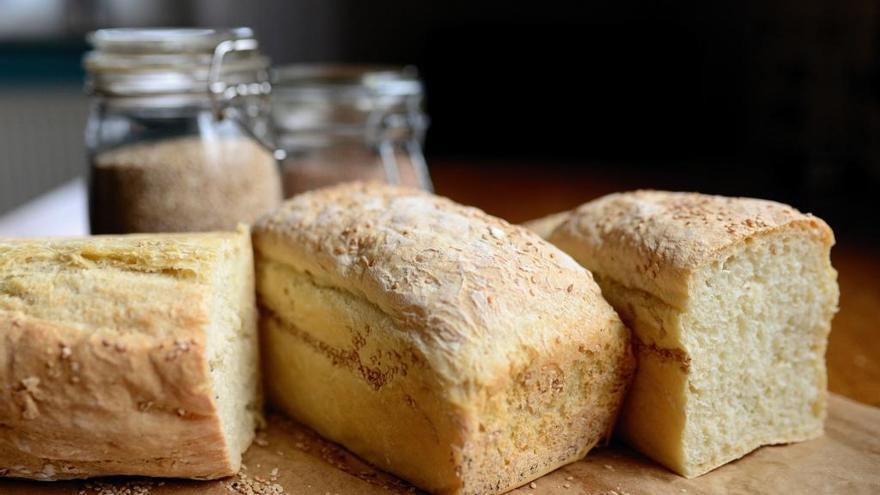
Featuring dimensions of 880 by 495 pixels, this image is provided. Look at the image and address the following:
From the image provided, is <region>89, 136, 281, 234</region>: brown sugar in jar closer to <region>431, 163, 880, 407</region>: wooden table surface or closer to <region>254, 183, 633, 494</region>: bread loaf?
<region>254, 183, 633, 494</region>: bread loaf

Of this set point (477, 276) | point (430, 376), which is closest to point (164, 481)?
point (430, 376)

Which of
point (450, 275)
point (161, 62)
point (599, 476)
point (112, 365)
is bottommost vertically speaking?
point (599, 476)

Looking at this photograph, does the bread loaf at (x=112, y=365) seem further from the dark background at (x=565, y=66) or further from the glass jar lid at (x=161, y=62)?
the dark background at (x=565, y=66)

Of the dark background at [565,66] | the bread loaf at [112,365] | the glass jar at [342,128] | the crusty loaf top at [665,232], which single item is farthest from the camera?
the dark background at [565,66]

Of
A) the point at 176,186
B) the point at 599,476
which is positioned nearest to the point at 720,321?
the point at 599,476

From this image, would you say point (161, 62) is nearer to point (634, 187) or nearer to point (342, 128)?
point (342, 128)

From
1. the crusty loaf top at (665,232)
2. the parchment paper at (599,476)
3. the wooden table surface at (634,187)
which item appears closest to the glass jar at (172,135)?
the parchment paper at (599,476)
